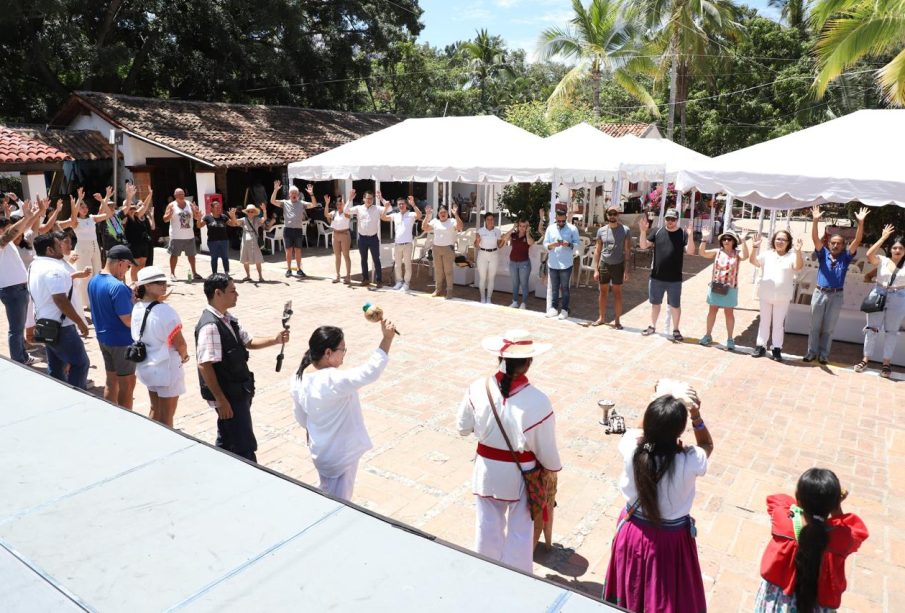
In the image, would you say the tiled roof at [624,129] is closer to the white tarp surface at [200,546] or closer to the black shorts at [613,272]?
the black shorts at [613,272]

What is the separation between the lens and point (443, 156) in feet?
37.1

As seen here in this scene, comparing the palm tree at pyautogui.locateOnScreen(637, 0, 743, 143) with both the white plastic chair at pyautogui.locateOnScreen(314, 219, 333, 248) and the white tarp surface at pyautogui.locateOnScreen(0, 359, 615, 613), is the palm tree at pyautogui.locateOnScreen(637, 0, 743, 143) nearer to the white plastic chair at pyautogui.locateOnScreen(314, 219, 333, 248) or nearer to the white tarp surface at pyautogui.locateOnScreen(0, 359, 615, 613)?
the white plastic chair at pyautogui.locateOnScreen(314, 219, 333, 248)

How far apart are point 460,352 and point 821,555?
5.77 m

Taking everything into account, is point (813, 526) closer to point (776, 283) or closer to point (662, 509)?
point (662, 509)

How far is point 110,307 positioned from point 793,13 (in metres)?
35.4

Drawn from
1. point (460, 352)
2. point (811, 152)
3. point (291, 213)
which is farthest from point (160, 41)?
point (811, 152)

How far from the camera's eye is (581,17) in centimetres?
2842

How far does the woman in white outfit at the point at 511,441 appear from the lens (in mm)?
3150

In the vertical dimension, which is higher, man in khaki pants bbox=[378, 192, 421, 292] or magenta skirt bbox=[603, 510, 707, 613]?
man in khaki pants bbox=[378, 192, 421, 292]

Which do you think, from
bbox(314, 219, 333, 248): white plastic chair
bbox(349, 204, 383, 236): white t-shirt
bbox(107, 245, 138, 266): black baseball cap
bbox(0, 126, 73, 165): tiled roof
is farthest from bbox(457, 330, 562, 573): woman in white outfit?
bbox(314, 219, 333, 248): white plastic chair

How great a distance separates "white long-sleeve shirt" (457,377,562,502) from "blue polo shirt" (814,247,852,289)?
5812mm

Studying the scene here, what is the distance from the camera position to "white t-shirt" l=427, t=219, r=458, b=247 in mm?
10695

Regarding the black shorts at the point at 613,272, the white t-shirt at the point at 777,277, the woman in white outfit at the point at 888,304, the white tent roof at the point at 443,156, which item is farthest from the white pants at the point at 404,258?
the woman in white outfit at the point at 888,304

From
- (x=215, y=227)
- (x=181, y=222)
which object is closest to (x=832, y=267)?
(x=215, y=227)
